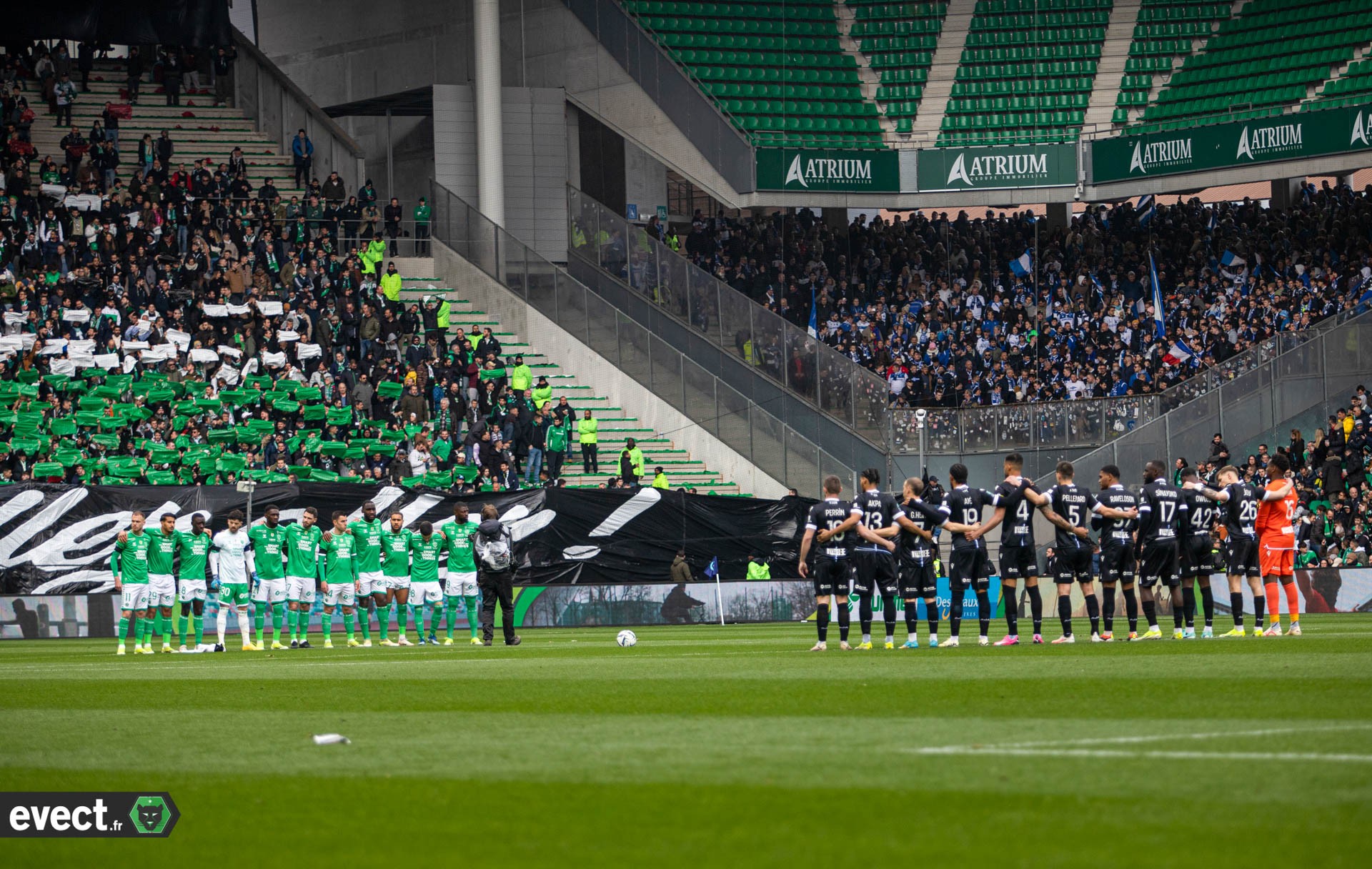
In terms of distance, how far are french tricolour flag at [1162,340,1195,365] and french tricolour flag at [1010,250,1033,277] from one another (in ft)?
21.6

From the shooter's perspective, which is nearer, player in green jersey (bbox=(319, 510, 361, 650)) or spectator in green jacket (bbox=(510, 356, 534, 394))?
player in green jersey (bbox=(319, 510, 361, 650))

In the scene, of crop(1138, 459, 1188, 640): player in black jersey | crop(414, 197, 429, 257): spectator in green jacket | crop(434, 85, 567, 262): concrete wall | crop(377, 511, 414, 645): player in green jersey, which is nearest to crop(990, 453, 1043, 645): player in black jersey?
crop(1138, 459, 1188, 640): player in black jersey

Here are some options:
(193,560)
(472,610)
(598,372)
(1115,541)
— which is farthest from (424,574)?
(598,372)

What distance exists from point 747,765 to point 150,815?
269 centimetres

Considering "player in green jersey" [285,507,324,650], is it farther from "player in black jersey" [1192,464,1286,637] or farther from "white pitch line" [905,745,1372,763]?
"white pitch line" [905,745,1372,763]

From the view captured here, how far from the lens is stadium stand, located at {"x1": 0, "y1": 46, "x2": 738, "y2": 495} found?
3381 cm

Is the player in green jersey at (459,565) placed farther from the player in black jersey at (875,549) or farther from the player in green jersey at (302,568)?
the player in black jersey at (875,549)

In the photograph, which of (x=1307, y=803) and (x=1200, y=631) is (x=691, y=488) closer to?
(x=1200, y=631)

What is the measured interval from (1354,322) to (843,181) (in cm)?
1431

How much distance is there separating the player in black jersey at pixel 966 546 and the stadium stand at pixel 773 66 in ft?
89.6

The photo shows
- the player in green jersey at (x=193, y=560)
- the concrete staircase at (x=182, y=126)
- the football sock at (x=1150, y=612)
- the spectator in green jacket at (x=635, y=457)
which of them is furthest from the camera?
the concrete staircase at (x=182, y=126)

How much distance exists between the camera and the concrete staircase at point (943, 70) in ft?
157

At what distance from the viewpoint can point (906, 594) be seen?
2009 cm

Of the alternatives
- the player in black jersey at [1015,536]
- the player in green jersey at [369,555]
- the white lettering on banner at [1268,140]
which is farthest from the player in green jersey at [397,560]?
the white lettering on banner at [1268,140]
